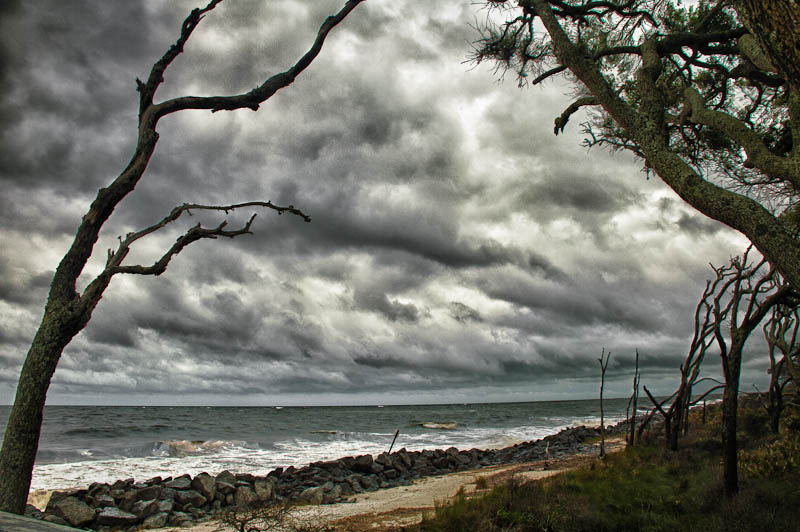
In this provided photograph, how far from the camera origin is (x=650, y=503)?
9.26 meters

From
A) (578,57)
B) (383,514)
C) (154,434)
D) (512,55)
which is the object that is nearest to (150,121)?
(578,57)

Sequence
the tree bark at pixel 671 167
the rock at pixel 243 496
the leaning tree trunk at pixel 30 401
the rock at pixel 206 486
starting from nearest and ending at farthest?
the tree bark at pixel 671 167
the leaning tree trunk at pixel 30 401
the rock at pixel 243 496
the rock at pixel 206 486

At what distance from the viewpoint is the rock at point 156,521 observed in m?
13.2

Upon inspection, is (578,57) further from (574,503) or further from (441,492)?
A: (441,492)

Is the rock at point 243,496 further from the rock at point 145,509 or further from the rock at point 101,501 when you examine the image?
the rock at point 101,501

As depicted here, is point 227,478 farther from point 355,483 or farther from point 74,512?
point 74,512

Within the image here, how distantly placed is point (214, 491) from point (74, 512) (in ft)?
13.0

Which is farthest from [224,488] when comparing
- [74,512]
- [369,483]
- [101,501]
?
[369,483]

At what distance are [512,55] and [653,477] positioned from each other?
10931 mm

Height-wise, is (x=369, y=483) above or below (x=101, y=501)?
below

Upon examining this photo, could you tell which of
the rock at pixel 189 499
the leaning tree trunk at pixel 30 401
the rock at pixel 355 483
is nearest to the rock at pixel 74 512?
the rock at pixel 189 499

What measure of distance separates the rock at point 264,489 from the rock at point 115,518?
12.3 feet

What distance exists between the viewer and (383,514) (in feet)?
39.2

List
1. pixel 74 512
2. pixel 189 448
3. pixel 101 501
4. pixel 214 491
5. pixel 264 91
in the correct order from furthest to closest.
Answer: pixel 189 448
pixel 214 491
pixel 101 501
pixel 74 512
pixel 264 91
